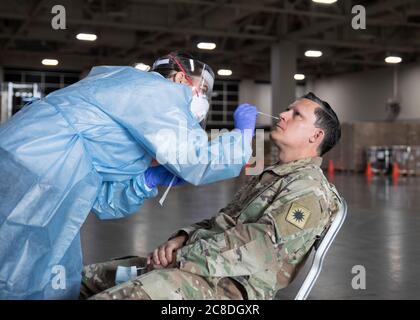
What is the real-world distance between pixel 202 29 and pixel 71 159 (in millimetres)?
19880

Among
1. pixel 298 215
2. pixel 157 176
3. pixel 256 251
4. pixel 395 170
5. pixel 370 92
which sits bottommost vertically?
pixel 395 170

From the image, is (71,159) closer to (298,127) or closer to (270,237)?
(270,237)

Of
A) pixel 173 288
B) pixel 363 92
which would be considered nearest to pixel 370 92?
pixel 363 92

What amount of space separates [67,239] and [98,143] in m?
0.40

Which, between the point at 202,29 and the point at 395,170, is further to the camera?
the point at 395,170

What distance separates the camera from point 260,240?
2439mm

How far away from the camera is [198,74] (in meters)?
2.88

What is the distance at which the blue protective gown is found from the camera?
91.1 inches

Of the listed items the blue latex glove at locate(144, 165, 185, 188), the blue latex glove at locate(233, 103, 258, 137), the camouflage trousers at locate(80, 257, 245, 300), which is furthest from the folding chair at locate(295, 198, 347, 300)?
the blue latex glove at locate(144, 165, 185, 188)

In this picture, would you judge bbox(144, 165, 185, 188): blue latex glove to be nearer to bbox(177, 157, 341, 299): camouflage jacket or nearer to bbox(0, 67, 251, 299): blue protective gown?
bbox(0, 67, 251, 299): blue protective gown

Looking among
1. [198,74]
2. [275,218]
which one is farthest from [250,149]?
[198,74]

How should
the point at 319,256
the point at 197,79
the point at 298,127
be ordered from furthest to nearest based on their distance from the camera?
the point at 298,127
the point at 197,79
the point at 319,256
